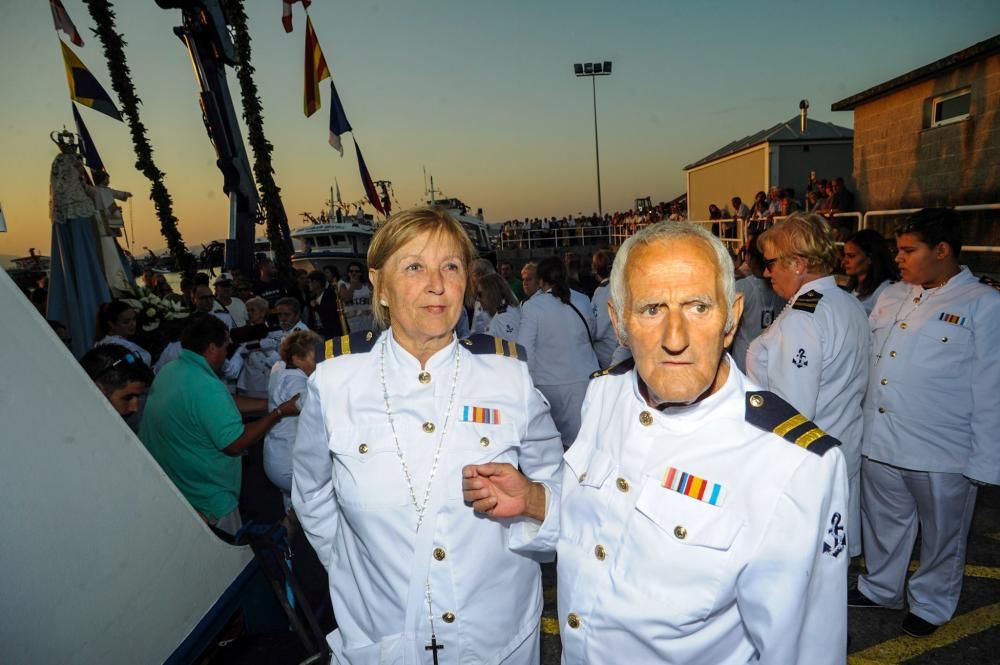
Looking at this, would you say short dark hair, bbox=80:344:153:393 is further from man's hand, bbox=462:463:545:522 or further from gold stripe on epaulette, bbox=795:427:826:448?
gold stripe on epaulette, bbox=795:427:826:448

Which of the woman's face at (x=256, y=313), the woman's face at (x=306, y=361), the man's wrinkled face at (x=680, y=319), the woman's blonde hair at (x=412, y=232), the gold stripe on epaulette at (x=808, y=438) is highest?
the woman's blonde hair at (x=412, y=232)

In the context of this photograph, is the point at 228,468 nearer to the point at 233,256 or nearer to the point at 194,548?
the point at 194,548

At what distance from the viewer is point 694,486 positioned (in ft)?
4.61

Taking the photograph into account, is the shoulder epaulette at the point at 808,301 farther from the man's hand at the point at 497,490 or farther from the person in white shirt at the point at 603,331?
the person in white shirt at the point at 603,331

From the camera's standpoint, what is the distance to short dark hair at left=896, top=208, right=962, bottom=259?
122 inches

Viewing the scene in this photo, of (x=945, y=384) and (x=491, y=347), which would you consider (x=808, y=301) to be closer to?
(x=945, y=384)

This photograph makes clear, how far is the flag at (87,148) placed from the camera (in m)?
Result: 11.5

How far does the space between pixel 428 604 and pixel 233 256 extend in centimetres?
1351

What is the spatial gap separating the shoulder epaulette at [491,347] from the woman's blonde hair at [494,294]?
3799mm

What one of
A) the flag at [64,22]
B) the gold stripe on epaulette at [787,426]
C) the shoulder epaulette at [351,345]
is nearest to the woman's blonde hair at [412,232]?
the shoulder epaulette at [351,345]

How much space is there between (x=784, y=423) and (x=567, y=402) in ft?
13.1

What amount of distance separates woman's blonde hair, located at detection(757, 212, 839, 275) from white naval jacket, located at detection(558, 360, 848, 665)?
2.00 metres

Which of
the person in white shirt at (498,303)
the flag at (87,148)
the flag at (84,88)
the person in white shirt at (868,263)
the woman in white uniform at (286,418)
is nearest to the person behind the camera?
the woman in white uniform at (286,418)

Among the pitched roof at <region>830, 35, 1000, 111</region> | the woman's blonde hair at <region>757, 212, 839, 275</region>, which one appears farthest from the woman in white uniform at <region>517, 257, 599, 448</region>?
the pitched roof at <region>830, 35, 1000, 111</region>
